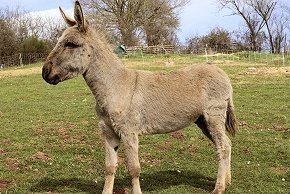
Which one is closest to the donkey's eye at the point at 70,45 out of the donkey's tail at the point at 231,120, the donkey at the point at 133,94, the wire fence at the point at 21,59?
the donkey at the point at 133,94

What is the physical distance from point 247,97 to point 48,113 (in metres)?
9.92

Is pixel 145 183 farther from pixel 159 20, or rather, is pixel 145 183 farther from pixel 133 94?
pixel 159 20

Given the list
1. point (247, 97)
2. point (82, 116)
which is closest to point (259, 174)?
point (82, 116)

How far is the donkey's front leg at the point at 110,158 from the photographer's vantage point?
604 cm

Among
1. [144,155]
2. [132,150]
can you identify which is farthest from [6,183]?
[144,155]

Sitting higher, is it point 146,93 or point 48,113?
point 146,93

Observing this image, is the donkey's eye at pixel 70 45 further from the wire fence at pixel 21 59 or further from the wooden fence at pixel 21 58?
the wooden fence at pixel 21 58

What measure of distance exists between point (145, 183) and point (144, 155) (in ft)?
5.83

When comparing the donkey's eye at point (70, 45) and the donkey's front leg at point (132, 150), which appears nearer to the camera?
the donkey's eye at point (70, 45)

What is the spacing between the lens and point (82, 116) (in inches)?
532

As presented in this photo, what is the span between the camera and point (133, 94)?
19.4 feet

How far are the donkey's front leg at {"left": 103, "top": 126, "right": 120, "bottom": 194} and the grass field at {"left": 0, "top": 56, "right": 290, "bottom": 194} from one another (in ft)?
1.19

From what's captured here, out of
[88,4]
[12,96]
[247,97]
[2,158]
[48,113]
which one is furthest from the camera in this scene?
[88,4]

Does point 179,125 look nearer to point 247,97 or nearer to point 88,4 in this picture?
point 247,97
